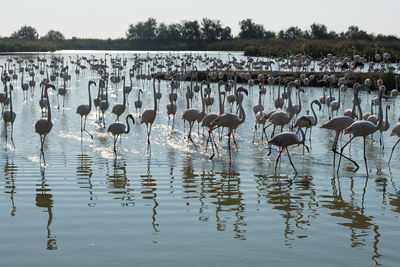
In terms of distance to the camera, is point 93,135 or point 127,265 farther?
point 93,135

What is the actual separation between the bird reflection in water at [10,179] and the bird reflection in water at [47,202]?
1.15ft

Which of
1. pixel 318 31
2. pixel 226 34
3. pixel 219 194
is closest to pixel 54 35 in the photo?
pixel 226 34

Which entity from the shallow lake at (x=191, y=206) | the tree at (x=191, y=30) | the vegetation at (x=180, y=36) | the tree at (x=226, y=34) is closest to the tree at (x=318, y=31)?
the vegetation at (x=180, y=36)

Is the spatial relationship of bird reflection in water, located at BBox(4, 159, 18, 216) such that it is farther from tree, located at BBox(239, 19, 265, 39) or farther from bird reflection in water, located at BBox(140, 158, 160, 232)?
tree, located at BBox(239, 19, 265, 39)

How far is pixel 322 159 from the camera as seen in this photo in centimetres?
1127

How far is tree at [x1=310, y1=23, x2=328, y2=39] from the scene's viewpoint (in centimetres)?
8772

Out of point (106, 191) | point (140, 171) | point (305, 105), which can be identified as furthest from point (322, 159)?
point (305, 105)

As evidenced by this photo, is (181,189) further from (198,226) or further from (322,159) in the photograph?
(322,159)

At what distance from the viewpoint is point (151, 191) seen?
8.22m

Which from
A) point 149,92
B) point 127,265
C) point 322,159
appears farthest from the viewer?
point 149,92

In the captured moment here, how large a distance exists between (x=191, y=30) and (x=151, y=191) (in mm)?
92782

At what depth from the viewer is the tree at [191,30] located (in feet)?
322

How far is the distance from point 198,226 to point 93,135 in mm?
8132

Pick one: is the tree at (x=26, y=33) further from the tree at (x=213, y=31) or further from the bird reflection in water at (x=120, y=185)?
the bird reflection in water at (x=120, y=185)
